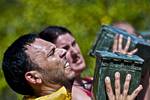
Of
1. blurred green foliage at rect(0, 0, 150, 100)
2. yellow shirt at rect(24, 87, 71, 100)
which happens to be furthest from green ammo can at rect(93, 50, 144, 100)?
blurred green foliage at rect(0, 0, 150, 100)

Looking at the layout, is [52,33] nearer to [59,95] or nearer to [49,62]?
[49,62]

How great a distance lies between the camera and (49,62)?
409 cm

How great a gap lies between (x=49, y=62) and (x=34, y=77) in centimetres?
13

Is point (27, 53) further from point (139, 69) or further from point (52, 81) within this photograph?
point (139, 69)

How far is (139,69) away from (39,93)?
2.11 feet

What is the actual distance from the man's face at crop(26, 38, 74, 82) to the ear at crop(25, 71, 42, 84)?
31mm

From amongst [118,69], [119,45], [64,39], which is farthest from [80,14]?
[118,69]

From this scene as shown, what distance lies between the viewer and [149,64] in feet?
14.9

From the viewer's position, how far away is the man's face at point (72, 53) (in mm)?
5297

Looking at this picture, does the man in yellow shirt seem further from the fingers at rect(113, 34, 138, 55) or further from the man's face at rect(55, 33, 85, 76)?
the man's face at rect(55, 33, 85, 76)

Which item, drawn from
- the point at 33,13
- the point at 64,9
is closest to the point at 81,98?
the point at 33,13

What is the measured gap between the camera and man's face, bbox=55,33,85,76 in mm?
5297

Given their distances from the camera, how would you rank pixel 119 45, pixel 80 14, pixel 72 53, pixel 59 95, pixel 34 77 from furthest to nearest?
pixel 80 14 → pixel 72 53 → pixel 119 45 → pixel 34 77 → pixel 59 95

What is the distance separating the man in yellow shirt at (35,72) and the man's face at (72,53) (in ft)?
3.74
